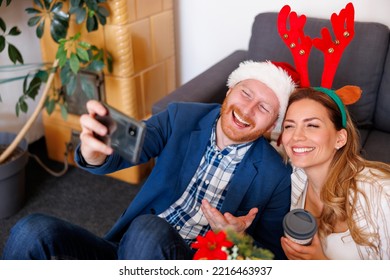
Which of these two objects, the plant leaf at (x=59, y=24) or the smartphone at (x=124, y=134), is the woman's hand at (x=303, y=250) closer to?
the smartphone at (x=124, y=134)

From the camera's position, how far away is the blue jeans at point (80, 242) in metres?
0.95

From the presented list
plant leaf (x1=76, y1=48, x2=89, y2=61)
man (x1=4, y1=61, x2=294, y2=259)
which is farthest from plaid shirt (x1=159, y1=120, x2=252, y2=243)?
plant leaf (x1=76, y1=48, x2=89, y2=61)

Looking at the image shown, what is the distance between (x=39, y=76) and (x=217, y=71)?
2.67 feet

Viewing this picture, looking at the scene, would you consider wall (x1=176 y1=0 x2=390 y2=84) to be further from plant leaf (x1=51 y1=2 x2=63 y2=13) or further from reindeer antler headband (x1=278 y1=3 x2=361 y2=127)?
plant leaf (x1=51 y1=2 x2=63 y2=13)

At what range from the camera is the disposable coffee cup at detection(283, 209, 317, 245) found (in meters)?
0.91

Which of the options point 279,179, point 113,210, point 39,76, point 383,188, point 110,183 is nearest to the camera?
point 383,188

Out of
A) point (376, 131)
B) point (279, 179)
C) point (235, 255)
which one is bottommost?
point (376, 131)

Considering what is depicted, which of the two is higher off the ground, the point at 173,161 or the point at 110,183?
the point at 173,161

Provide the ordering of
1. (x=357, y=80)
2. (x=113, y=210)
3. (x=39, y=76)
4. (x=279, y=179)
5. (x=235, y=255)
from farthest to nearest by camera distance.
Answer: (x=113, y=210)
(x=39, y=76)
(x=357, y=80)
(x=279, y=179)
(x=235, y=255)

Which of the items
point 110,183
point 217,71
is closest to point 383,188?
point 217,71

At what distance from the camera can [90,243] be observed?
1.10 m

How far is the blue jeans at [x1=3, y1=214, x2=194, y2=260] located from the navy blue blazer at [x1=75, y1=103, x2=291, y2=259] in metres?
0.20

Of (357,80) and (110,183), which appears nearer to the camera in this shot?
(357,80)

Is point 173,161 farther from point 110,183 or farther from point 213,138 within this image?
point 110,183
